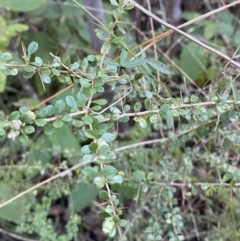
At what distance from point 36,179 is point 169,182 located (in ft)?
1.42

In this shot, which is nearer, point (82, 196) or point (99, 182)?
point (99, 182)

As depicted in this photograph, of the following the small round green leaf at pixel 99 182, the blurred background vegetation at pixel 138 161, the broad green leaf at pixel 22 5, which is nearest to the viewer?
the small round green leaf at pixel 99 182

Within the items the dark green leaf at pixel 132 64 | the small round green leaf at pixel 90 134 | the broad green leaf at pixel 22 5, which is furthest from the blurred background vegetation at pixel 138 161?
the small round green leaf at pixel 90 134

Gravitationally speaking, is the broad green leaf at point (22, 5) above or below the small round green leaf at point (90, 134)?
below

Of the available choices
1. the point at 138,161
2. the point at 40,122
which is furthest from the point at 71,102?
the point at 138,161

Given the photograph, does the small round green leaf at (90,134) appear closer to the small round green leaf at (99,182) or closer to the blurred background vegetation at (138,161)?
the small round green leaf at (99,182)

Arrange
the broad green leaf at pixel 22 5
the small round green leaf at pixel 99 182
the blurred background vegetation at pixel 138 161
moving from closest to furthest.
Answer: the small round green leaf at pixel 99 182, the blurred background vegetation at pixel 138 161, the broad green leaf at pixel 22 5

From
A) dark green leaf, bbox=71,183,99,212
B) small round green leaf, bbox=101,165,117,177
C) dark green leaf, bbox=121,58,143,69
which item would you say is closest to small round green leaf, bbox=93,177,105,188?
small round green leaf, bbox=101,165,117,177

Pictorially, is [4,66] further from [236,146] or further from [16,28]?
[16,28]

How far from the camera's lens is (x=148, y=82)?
71 cm

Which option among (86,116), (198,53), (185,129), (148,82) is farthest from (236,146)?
(198,53)

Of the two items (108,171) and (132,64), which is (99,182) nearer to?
(108,171)

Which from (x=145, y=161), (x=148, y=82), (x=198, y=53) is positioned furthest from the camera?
(x=198, y=53)

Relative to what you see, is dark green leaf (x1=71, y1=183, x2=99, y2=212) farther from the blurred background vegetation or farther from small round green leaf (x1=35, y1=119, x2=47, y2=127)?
small round green leaf (x1=35, y1=119, x2=47, y2=127)
